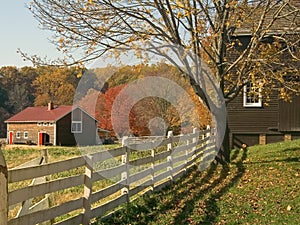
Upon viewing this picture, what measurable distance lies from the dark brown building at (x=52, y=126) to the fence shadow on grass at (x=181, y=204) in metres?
50.4

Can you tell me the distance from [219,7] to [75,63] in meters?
4.74

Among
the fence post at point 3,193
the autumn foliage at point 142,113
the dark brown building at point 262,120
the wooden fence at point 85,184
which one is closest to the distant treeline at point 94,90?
the autumn foliage at point 142,113

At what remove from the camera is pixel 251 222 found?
7.82 metres

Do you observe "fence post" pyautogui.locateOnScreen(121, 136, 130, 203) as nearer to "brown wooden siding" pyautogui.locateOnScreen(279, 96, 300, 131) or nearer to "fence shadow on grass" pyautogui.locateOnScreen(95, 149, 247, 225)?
"fence shadow on grass" pyautogui.locateOnScreen(95, 149, 247, 225)

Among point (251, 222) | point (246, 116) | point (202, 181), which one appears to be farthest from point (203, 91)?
Result: point (246, 116)

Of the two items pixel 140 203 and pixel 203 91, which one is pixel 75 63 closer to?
pixel 203 91

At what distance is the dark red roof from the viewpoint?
214 ft

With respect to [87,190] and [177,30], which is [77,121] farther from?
[87,190]

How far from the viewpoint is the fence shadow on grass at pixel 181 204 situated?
7.91 m

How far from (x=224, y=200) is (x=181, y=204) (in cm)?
100

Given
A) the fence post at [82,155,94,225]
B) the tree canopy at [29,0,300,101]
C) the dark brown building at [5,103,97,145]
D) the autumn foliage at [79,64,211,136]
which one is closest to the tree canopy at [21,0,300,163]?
the tree canopy at [29,0,300,101]

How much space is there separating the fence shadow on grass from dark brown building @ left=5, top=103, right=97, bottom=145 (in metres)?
50.4

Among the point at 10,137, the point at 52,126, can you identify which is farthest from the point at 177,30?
the point at 10,137

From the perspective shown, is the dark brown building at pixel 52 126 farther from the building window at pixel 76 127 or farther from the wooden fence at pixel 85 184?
the wooden fence at pixel 85 184
